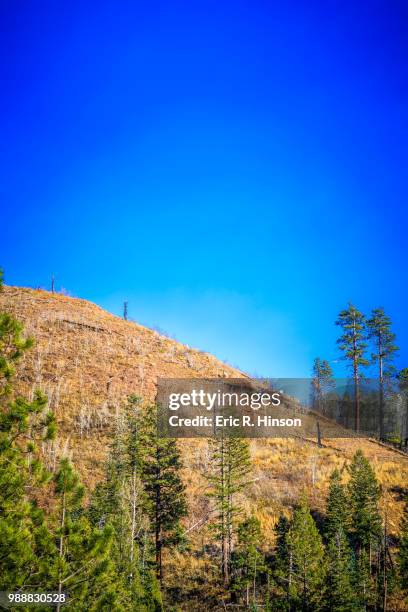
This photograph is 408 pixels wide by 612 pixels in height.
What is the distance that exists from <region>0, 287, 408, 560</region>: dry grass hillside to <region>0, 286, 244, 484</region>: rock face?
4.6 inches

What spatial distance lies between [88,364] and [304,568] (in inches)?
1393

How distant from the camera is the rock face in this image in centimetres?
4069

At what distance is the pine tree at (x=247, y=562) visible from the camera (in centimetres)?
2444

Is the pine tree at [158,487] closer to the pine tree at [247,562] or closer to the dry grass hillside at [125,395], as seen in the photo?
the dry grass hillside at [125,395]

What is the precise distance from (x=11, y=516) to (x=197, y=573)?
2060 cm

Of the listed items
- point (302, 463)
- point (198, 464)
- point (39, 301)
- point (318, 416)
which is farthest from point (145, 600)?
point (39, 301)

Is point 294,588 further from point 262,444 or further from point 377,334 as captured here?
point 377,334

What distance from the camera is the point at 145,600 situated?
1980 centimetres

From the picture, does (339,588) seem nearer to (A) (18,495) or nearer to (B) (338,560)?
(B) (338,560)

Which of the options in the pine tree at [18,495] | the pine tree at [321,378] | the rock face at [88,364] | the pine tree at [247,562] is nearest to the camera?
the pine tree at [18,495]

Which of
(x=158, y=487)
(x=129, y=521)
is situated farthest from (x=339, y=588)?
(x=129, y=521)

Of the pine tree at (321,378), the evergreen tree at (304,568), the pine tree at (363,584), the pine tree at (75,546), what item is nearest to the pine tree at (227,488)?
the evergreen tree at (304,568)

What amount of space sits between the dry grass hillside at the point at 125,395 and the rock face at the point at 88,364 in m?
0.12

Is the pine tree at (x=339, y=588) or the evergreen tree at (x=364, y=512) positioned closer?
the pine tree at (x=339, y=588)
